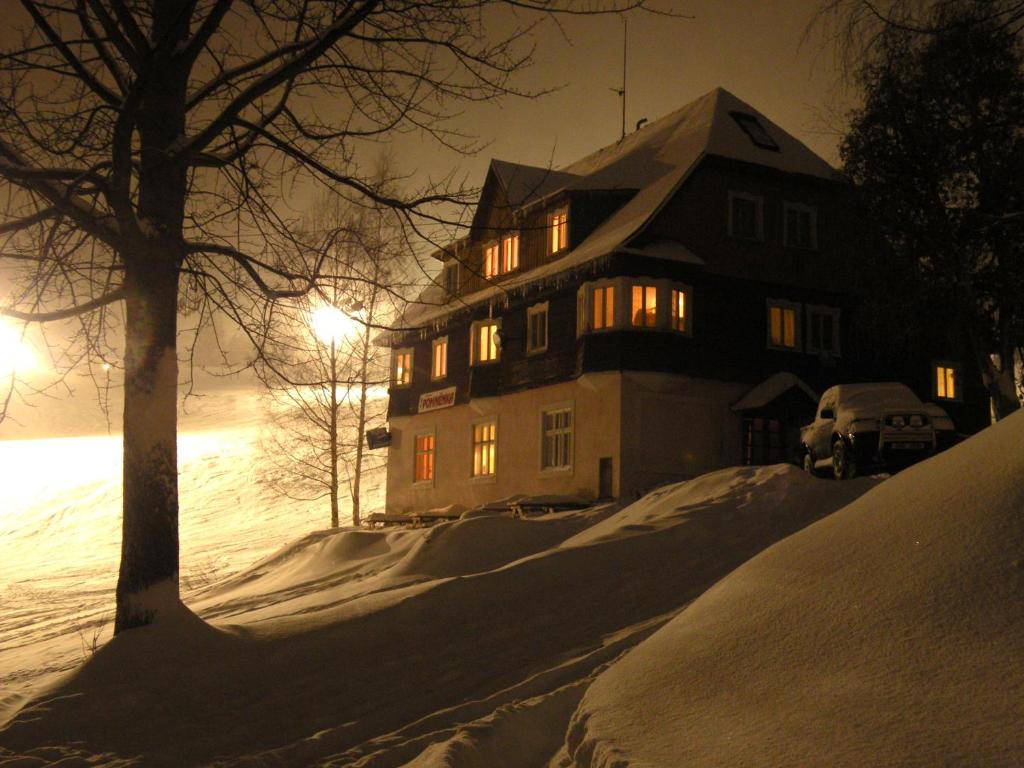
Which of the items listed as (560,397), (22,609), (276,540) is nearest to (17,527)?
(276,540)

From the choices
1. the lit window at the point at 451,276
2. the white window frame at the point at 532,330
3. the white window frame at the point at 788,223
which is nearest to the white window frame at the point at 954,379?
the white window frame at the point at 788,223

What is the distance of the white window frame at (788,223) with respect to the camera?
26391mm

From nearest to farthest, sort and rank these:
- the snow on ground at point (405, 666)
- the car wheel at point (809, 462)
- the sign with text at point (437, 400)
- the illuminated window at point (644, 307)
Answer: the snow on ground at point (405, 666), the car wheel at point (809, 462), the illuminated window at point (644, 307), the sign with text at point (437, 400)

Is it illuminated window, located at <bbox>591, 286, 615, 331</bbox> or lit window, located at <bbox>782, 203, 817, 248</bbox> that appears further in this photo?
lit window, located at <bbox>782, 203, 817, 248</bbox>

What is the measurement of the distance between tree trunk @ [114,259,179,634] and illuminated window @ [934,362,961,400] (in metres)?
24.5

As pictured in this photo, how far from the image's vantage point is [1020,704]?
13.9 ft

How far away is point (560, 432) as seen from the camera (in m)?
25.4

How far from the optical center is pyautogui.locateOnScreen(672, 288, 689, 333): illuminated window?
79.2 ft

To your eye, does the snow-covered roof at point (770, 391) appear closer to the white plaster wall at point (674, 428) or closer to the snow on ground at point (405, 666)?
the white plaster wall at point (674, 428)

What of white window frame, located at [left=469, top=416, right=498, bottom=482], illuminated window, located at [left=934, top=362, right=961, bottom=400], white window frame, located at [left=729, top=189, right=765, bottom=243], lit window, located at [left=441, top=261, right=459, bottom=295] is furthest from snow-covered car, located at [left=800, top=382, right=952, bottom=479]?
lit window, located at [left=441, top=261, right=459, bottom=295]

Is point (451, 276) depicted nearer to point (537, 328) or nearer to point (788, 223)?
point (537, 328)

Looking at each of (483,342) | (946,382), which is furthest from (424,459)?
(946,382)

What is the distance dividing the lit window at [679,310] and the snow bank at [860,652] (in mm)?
17149

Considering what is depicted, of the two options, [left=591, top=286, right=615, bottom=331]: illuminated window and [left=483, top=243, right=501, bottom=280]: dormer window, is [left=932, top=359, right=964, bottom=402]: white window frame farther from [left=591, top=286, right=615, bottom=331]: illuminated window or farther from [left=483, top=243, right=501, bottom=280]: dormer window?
[left=483, top=243, right=501, bottom=280]: dormer window
